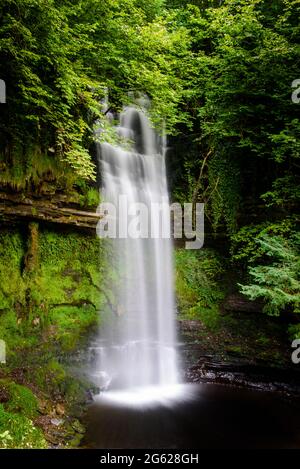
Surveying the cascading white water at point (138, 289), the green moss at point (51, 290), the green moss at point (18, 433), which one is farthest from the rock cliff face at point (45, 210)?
the green moss at point (18, 433)

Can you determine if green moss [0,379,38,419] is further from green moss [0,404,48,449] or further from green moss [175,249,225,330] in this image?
green moss [175,249,225,330]

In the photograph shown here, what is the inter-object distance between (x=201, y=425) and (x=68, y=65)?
23.4 ft

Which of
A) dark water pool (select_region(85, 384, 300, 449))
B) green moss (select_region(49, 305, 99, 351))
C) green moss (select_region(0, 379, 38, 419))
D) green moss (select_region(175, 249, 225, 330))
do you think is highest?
green moss (select_region(175, 249, 225, 330))

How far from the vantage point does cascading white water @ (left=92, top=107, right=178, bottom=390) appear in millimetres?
8062

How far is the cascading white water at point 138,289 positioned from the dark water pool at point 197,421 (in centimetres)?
93

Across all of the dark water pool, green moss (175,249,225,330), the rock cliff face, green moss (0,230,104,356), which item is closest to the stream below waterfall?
the dark water pool

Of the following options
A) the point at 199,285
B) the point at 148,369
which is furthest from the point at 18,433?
the point at 199,285

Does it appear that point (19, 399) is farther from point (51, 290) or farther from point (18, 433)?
point (51, 290)

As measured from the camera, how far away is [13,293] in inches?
286

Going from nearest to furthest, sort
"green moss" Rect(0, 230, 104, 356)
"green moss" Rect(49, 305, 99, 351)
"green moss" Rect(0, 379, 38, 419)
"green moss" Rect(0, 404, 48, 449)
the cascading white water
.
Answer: "green moss" Rect(0, 404, 48, 449), "green moss" Rect(0, 379, 38, 419), "green moss" Rect(0, 230, 104, 356), "green moss" Rect(49, 305, 99, 351), the cascading white water

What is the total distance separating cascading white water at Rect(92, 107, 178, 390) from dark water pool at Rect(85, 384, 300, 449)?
926mm

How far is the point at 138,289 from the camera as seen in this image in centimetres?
905

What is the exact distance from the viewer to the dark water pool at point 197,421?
218 inches
